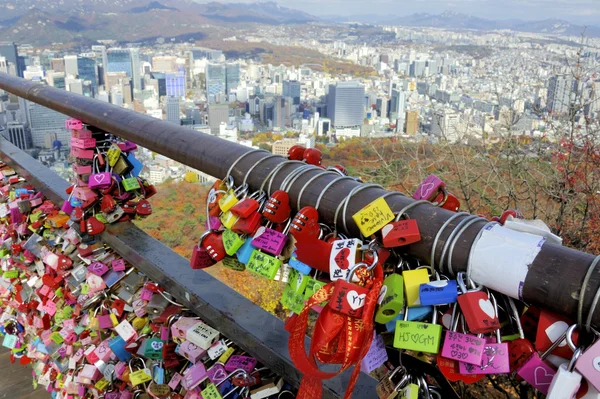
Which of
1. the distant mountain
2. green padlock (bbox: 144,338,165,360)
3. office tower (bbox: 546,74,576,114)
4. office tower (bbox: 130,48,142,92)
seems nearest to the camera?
green padlock (bbox: 144,338,165,360)

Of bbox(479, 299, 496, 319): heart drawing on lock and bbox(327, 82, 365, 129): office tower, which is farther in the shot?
bbox(327, 82, 365, 129): office tower

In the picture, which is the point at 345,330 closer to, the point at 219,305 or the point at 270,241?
the point at 270,241

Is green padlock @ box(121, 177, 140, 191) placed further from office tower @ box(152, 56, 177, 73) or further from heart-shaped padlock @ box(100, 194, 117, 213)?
office tower @ box(152, 56, 177, 73)

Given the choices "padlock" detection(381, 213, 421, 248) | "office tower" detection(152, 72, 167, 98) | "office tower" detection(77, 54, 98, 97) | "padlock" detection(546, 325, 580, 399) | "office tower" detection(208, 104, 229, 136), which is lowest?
"office tower" detection(152, 72, 167, 98)

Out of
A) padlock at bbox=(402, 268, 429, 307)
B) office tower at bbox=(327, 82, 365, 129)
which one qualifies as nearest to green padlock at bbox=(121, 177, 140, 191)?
padlock at bbox=(402, 268, 429, 307)

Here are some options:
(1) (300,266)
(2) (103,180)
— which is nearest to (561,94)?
(2) (103,180)

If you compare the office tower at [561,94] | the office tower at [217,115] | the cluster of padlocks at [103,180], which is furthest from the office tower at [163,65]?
the cluster of padlocks at [103,180]

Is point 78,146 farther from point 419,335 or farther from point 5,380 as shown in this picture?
point 419,335
